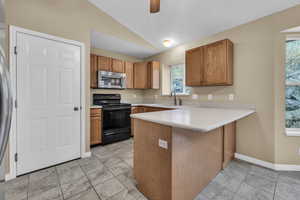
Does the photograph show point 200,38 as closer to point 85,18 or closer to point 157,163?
point 85,18

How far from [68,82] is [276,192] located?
131 inches

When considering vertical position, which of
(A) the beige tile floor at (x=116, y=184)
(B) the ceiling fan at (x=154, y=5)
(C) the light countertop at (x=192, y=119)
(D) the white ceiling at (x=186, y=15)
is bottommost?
(A) the beige tile floor at (x=116, y=184)

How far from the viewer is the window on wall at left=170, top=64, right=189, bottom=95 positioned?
3.77 meters

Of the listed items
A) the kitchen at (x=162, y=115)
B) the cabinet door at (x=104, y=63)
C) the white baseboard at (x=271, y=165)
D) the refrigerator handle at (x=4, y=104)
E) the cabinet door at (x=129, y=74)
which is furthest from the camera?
the cabinet door at (x=129, y=74)

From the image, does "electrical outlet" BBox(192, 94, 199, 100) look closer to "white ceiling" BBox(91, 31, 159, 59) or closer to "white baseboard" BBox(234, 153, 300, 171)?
"white baseboard" BBox(234, 153, 300, 171)

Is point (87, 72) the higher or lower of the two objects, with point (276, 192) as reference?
higher

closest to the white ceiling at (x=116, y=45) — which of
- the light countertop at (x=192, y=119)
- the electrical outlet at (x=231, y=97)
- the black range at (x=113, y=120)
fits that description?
the black range at (x=113, y=120)

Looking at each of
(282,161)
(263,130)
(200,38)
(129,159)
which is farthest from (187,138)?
(200,38)

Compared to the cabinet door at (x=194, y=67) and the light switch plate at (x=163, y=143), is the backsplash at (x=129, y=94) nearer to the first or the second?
the cabinet door at (x=194, y=67)

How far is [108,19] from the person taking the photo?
2.96 m

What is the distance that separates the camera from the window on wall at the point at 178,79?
148 inches

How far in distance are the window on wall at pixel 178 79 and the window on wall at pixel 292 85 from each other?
190cm

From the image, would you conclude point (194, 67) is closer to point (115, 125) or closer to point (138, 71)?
point (138, 71)

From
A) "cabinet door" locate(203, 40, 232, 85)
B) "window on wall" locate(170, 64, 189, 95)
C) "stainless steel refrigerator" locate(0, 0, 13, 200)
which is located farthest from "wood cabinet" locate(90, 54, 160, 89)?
"stainless steel refrigerator" locate(0, 0, 13, 200)
